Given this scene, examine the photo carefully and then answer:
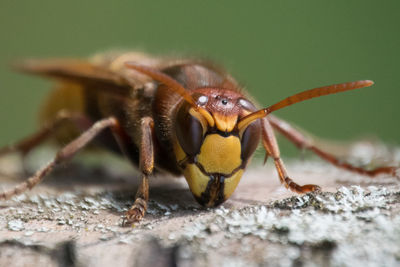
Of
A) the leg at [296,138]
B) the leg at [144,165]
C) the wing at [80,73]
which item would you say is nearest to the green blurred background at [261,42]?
the wing at [80,73]

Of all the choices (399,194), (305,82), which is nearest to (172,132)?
(399,194)

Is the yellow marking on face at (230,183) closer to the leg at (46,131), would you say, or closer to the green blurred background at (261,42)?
the leg at (46,131)

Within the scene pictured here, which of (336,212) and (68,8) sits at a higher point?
(68,8)

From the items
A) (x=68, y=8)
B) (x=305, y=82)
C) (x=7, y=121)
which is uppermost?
(x=68, y=8)

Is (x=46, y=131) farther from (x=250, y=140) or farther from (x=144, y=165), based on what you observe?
(x=250, y=140)

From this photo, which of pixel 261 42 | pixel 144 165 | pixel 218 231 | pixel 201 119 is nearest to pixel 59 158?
pixel 144 165

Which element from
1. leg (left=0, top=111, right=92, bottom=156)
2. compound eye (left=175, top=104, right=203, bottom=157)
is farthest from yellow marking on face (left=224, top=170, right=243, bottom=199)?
leg (left=0, top=111, right=92, bottom=156)

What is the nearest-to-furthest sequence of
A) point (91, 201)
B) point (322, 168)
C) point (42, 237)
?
point (42, 237) → point (91, 201) → point (322, 168)

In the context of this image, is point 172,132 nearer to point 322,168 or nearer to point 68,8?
point 322,168
